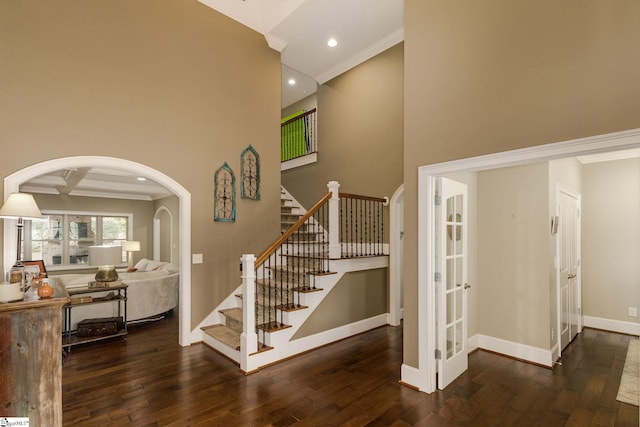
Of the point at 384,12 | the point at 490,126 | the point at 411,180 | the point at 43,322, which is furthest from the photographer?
the point at 384,12

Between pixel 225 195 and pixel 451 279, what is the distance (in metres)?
3.35

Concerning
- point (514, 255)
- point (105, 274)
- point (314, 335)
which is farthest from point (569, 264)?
point (105, 274)

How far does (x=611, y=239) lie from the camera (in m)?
4.98

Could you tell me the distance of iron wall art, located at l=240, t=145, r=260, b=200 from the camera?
5.04 metres

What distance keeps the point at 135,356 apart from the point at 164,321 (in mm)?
1677

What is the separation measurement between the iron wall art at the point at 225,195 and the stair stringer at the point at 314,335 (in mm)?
1744

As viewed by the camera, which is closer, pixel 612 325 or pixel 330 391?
pixel 330 391

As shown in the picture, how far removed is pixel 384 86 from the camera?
551cm

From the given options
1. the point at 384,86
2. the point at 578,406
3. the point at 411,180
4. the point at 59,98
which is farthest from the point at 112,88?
the point at 578,406

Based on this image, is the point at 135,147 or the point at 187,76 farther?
the point at 187,76

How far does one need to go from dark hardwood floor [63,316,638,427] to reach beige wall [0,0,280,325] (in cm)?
117

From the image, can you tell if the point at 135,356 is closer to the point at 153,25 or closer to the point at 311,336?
the point at 311,336

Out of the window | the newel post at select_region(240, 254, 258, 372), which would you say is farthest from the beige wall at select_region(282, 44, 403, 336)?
the window

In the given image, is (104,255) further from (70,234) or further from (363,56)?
(363,56)
